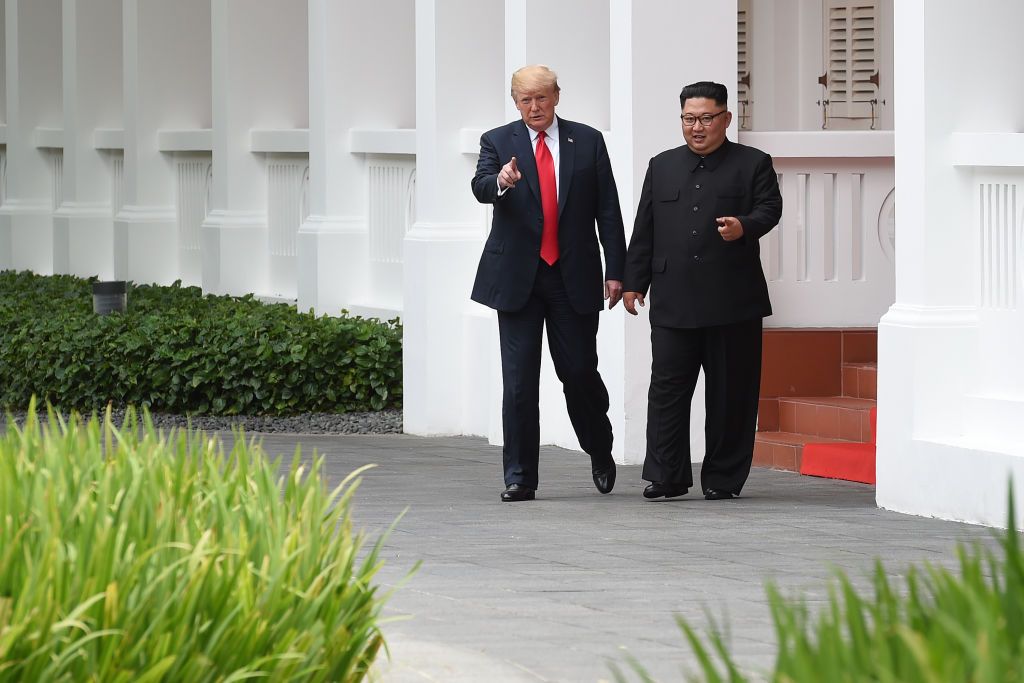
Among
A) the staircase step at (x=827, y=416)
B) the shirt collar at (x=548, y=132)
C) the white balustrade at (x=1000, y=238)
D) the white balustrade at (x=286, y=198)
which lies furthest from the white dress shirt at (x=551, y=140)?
the white balustrade at (x=286, y=198)

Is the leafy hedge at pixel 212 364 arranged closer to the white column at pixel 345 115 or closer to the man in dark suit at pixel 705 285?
the white column at pixel 345 115

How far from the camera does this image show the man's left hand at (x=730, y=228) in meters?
8.41

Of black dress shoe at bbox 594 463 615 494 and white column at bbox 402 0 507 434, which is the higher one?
white column at bbox 402 0 507 434

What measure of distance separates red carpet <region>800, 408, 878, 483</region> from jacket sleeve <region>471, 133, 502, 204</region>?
228 centimetres

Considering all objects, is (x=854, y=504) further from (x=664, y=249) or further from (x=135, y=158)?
(x=135, y=158)

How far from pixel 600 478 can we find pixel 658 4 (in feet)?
9.06

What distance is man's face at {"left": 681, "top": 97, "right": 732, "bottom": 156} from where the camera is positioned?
8602 millimetres

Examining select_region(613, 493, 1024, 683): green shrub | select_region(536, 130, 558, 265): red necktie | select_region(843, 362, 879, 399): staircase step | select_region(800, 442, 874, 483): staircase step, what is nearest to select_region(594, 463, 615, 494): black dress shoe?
select_region(536, 130, 558, 265): red necktie

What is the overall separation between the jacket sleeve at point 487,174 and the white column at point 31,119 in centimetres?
1662

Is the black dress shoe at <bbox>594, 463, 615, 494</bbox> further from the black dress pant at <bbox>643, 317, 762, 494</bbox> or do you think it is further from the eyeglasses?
the eyeglasses

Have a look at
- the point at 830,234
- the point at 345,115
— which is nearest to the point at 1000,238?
the point at 830,234

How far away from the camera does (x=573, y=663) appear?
210 inches

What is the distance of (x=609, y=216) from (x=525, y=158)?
460mm

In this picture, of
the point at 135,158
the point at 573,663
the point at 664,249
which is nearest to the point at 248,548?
the point at 573,663
